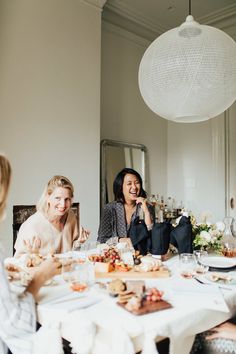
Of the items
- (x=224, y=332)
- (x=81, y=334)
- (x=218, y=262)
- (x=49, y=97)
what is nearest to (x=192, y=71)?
(x=218, y=262)

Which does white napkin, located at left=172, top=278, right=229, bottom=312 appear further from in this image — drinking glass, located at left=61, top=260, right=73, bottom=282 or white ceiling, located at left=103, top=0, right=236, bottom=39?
white ceiling, located at left=103, top=0, right=236, bottom=39

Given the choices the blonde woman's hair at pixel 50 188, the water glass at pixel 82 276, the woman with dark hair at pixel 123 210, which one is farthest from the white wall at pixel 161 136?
the water glass at pixel 82 276

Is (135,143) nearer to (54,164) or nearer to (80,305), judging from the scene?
(54,164)

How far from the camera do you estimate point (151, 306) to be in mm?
1155

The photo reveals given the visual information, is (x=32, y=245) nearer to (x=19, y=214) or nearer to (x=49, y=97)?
(x=19, y=214)

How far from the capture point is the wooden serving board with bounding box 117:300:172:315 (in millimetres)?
1111

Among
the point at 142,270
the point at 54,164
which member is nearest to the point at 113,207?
the point at 54,164

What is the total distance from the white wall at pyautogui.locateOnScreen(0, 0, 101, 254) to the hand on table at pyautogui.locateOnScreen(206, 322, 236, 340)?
6.08 feet

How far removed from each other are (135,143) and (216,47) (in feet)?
8.02

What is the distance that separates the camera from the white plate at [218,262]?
1664mm

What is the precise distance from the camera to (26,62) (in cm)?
276

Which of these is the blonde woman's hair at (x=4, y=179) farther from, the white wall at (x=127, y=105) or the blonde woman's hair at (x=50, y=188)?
the white wall at (x=127, y=105)

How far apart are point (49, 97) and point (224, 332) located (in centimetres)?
237

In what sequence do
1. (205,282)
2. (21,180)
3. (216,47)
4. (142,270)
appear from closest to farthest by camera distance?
(205,282) < (142,270) < (216,47) < (21,180)
